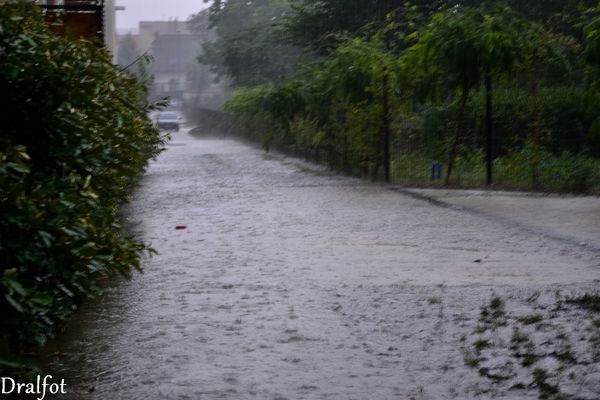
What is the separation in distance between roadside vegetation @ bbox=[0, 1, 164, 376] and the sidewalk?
5941mm

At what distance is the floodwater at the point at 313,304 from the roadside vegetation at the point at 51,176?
63 cm

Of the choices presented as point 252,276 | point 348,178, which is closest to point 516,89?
point 348,178

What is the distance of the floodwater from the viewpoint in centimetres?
664

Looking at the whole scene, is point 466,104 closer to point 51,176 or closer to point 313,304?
point 313,304

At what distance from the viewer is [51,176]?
7.20 metres

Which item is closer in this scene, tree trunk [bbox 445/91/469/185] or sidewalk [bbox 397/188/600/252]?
sidewalk [bbox 397/188/600/252]

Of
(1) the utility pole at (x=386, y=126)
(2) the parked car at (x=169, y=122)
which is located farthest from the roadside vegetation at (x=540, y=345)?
(2) the parked car at (x=169, y=122)

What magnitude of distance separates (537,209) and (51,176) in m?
10.2

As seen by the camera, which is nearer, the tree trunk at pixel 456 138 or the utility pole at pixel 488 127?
the utility pole at pixel 488 127

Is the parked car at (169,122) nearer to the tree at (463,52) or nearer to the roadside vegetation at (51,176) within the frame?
the tree at (463,52)

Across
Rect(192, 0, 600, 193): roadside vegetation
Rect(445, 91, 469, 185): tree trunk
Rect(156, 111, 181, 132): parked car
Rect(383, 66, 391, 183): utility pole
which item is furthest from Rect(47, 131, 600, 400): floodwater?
Rect(156, 111, 181, 132): parked car

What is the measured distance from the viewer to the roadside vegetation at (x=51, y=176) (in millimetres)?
5766

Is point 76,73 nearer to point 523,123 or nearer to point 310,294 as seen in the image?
point 310,294

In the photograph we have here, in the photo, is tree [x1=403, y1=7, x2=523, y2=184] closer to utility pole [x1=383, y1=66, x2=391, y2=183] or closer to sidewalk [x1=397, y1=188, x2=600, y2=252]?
utility pole [x1=383, y1=66, x2=391, y2=183]
